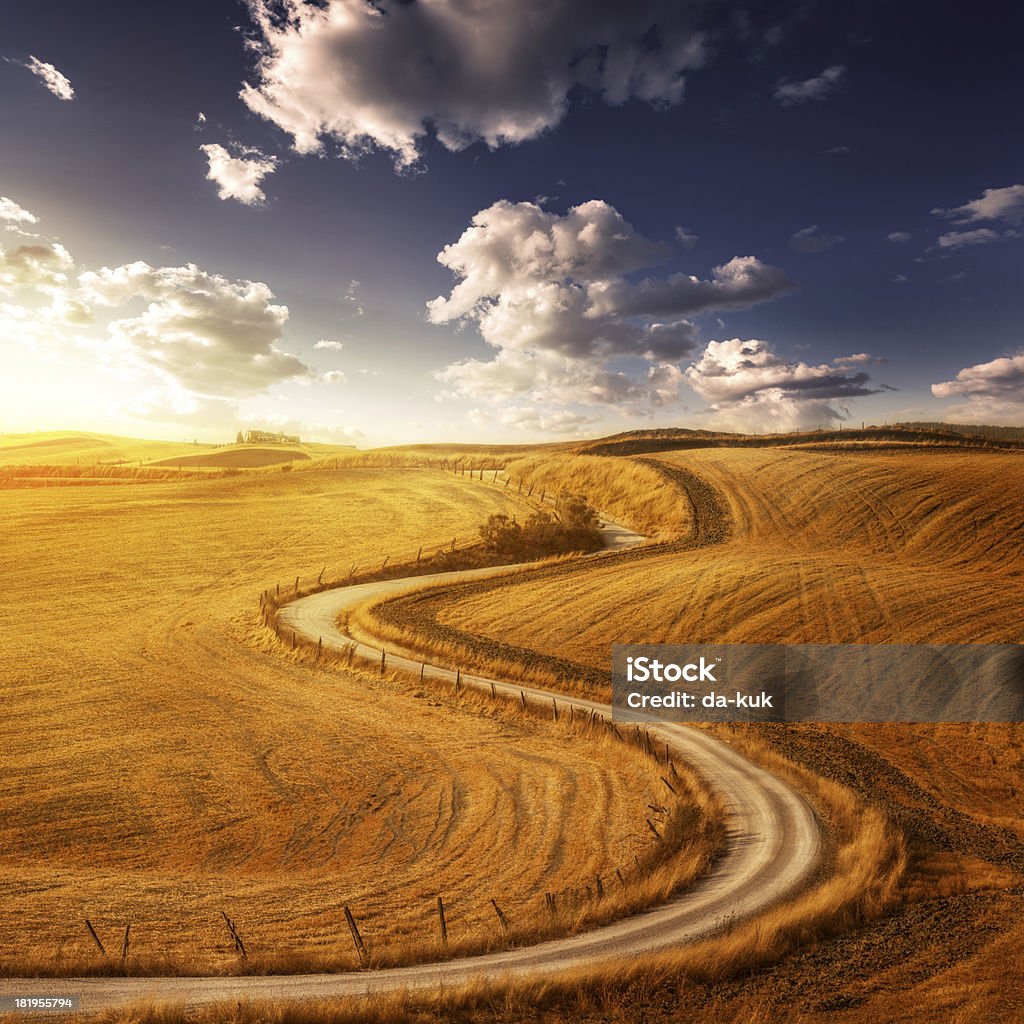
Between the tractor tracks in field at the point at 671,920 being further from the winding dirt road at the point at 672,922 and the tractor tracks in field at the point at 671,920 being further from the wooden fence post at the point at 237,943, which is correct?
the wooden fence post at the point at 237,943

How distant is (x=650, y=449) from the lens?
102 m

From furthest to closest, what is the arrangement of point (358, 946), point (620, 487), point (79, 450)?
1. point (79, 450)
2. point (620, 487)
3. point (358, 946)

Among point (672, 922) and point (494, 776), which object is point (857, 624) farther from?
point (672, 922)

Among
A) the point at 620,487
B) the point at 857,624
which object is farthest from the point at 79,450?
the point at 857,624

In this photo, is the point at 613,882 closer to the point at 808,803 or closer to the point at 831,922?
the point at 831,922

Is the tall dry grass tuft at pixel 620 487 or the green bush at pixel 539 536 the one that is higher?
the tall dry grass tuft at pixel 620 487

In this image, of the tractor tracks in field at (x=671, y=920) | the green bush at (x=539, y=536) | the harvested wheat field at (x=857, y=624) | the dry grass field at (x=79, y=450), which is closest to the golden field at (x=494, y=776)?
the harvested wheat field at (x=857, y=624)

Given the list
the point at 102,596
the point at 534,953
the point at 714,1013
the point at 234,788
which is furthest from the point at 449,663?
the point at 102,596

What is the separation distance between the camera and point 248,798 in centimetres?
1964

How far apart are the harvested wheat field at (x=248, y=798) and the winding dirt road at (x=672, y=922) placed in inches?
29.8

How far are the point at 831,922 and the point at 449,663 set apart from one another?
867 inches

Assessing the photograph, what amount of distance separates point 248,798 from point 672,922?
13.5 metres

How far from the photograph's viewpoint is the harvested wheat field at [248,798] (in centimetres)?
1278

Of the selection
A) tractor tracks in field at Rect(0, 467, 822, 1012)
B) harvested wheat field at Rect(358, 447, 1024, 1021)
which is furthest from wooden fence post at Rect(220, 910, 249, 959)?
harvested wheat field at Rect(358, 447, 1024, 1021)
